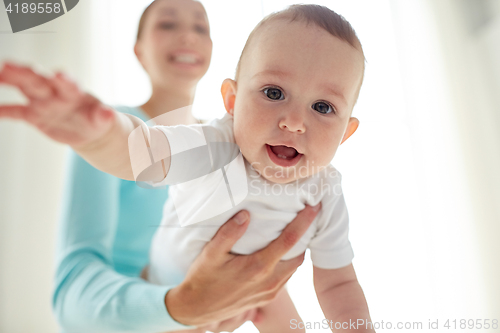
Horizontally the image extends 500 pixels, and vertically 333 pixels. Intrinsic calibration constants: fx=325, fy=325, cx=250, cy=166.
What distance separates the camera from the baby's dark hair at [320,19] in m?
0.48

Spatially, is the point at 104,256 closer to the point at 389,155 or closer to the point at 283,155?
the point at 283,155

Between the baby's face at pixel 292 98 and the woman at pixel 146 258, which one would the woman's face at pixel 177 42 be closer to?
the woman at pixel 146 258

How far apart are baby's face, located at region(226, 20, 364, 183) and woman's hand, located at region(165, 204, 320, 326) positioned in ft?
0.30

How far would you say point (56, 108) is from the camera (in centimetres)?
25

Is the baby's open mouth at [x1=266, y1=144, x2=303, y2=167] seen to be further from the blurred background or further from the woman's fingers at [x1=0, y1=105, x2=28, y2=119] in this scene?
the blurred background

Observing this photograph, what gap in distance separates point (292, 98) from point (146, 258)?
54 cm

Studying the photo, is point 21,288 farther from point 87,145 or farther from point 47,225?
point 87,145

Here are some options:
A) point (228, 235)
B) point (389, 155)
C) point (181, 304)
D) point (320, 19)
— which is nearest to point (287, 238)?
point (228, 235)

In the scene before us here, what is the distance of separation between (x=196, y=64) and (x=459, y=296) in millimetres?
1076

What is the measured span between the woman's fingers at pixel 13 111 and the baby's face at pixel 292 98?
0.87 feet

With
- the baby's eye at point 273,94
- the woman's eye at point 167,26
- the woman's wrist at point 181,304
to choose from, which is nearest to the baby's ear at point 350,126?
the baby's eye at point 273,94

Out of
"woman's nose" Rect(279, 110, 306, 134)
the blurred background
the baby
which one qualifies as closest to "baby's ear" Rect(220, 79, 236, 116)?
the baby

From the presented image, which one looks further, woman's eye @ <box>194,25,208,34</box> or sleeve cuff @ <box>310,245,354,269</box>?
woman's eye @ <box>194,25,208,34</box>

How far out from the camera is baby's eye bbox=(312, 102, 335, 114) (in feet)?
1.53
